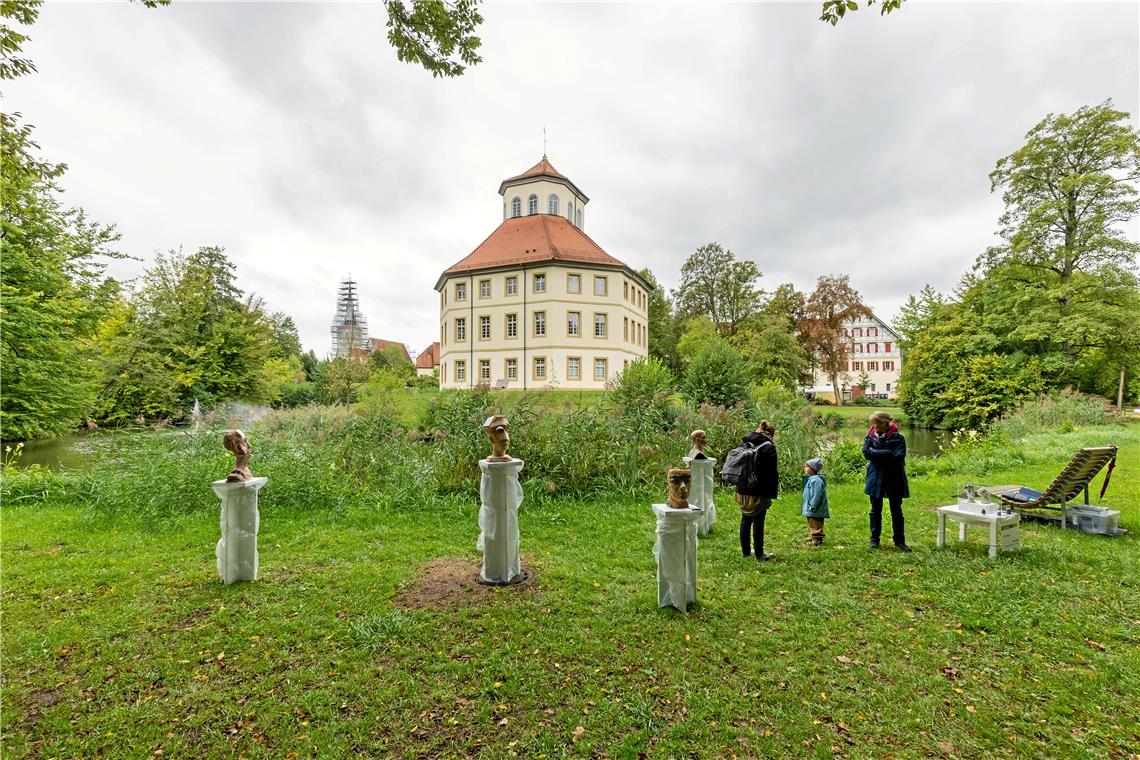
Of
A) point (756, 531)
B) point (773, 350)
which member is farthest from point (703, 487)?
point (773, 350)

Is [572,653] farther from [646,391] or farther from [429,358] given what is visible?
[429,358]

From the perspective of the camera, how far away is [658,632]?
364 cm

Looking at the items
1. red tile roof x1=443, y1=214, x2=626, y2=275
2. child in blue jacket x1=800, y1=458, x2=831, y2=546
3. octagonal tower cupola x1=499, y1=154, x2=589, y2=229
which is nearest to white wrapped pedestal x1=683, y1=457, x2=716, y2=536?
child in blue jacket x1=800, y1=458, x2=831, y2=546

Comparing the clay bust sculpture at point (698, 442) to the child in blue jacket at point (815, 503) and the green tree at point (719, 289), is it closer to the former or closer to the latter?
the child in blue jacket at point (815, 503)

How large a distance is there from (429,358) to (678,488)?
77.0 metres

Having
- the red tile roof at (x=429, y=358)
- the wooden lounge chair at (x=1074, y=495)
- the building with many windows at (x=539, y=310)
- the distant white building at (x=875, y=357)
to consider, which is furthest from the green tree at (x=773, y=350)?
the red tile roof at (x=429, y=358)

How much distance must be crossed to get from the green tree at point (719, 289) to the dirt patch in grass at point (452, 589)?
37.2 meters

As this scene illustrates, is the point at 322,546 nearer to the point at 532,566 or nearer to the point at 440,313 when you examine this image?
the point at 532,566

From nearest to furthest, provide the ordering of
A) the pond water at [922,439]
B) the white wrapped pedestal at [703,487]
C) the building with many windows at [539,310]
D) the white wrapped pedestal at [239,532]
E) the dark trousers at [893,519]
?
the white wrapped pedestal at [239,532] → the dark trousers at [893,519] → the white wrapped pedestal at [703,487] → the pond water at [922,439] → the building with many windows at [539,310]

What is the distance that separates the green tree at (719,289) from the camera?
39.8 meters

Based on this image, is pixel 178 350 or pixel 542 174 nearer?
pixel 178 350

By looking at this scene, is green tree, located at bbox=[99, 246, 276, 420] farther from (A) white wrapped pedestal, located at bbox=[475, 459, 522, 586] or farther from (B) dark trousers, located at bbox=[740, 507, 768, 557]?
(B) dark trousers, located at bbox=[740, 507, 768, 557]

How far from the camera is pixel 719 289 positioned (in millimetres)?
40281

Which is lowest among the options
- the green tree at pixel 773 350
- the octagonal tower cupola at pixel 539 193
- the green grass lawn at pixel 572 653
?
the green grass lawn at pixel 572 653
